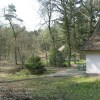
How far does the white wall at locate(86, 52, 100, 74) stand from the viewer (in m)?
26.3

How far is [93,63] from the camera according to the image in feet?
86.5

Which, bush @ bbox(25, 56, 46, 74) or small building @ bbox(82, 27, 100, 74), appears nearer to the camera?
small building @ bbox(82, 27, 100, 74)

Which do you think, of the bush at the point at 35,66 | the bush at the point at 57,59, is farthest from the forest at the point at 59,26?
the bush at the point at 35,66

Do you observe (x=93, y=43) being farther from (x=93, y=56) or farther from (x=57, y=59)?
(x=57, y=59)

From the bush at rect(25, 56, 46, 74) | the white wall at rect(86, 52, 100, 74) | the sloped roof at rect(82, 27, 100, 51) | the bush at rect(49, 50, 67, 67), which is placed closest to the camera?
the sloped roof at rect(82, 27, 100, 51)

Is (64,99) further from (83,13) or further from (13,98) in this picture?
(83,13)

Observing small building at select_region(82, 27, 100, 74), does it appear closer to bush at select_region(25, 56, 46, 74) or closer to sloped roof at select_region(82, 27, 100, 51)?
sloped roof at select_region(82, 27, 100, 51)

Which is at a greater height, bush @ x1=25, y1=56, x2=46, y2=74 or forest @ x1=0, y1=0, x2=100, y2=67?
forest @ x1=0, y1=0, x2=100, y2=67

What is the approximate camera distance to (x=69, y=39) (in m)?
41.3

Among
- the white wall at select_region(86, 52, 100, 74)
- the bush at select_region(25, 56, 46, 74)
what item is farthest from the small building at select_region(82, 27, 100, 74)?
the bush at select_region(25, 56, 46, 74)

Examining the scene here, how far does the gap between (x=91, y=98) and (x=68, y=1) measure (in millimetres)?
28445

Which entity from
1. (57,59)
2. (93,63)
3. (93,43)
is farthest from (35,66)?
(57,59)

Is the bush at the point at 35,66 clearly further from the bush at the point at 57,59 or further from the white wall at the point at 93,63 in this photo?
the bush at the point at 57,59

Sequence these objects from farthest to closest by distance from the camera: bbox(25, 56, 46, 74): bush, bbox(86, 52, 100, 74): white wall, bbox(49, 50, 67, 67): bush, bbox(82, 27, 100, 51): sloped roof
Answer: bbox(49, 50, 67, 67): bush < bbox(25, 56, 46, 74): bush < bbox(86, 52, 100, 74): white wall < bbox(82, 27, 100, 51): sloped roof
